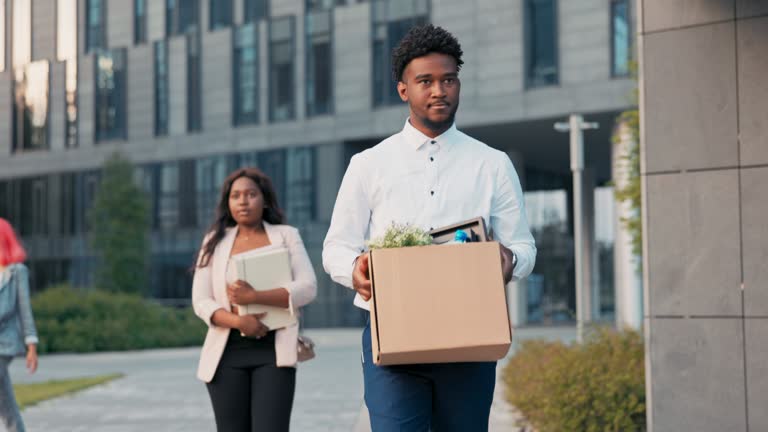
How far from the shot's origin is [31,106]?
151 ft

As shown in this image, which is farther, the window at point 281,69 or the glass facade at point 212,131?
the window at point 281,69

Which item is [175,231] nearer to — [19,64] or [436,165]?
[19,64]

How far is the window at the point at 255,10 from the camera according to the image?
4038 cm

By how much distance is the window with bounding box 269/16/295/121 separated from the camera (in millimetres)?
39375

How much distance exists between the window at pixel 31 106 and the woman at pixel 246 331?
42331mm

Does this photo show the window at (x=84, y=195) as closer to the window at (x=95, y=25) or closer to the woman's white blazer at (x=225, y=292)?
the window at (x=95, y=25)

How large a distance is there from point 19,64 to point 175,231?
10.7 metres

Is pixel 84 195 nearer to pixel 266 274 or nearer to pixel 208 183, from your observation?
pixel 208 183

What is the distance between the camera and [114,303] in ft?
89.6

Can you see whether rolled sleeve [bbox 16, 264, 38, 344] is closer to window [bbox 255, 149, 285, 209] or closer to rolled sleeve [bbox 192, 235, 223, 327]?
rolled sleeve [bbox 192, 235, 223, 327]

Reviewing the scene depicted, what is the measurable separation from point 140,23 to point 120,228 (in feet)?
33.7

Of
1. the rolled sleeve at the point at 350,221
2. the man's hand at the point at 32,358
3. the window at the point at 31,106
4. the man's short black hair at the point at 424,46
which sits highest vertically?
the window at the point at 31,106

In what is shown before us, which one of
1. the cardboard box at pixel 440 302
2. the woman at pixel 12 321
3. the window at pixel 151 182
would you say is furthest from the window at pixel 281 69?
the cardboard box at pixel 440 302

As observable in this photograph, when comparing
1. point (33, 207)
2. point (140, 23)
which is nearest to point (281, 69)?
point (140, 23)
